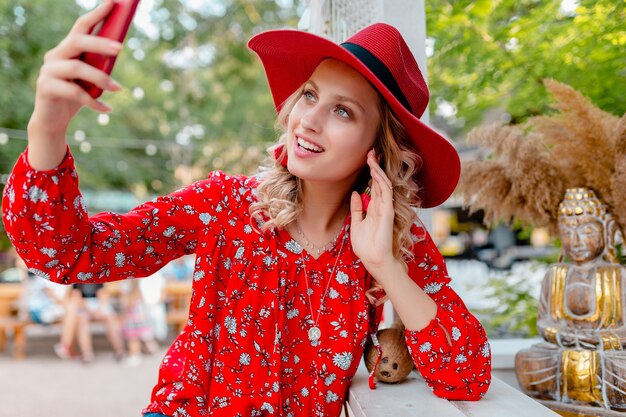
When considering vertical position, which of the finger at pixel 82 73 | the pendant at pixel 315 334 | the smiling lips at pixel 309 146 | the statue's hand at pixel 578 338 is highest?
the finger at pixel 82 73

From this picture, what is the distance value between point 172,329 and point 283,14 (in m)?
7.11

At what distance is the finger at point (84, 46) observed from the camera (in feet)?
3.39

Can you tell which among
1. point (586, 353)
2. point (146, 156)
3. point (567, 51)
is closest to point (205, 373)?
point (586, 353)

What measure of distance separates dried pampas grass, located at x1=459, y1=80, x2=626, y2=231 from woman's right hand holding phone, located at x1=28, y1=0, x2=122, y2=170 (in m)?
1.64

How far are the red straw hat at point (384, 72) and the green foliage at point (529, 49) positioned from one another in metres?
1.37

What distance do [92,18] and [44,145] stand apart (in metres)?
0.28

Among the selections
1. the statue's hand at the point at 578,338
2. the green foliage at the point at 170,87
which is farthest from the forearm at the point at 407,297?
the green foliage at the point at 170,87

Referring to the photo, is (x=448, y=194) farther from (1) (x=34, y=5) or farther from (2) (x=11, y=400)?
(1) (x=34, y=5)

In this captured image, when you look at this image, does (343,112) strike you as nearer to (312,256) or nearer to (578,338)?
(312,256)

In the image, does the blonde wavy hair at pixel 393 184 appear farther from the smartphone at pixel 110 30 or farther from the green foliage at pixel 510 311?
the green foliage at pixel 510 311

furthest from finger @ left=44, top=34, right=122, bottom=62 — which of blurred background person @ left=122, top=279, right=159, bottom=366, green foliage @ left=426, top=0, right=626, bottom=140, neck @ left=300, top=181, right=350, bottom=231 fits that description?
blurred background person @ left=122, top=279, right=159, bottom=366

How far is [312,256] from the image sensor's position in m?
1.93

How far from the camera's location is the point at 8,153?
13.0 m

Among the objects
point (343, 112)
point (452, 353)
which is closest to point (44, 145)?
point (343, 112)
